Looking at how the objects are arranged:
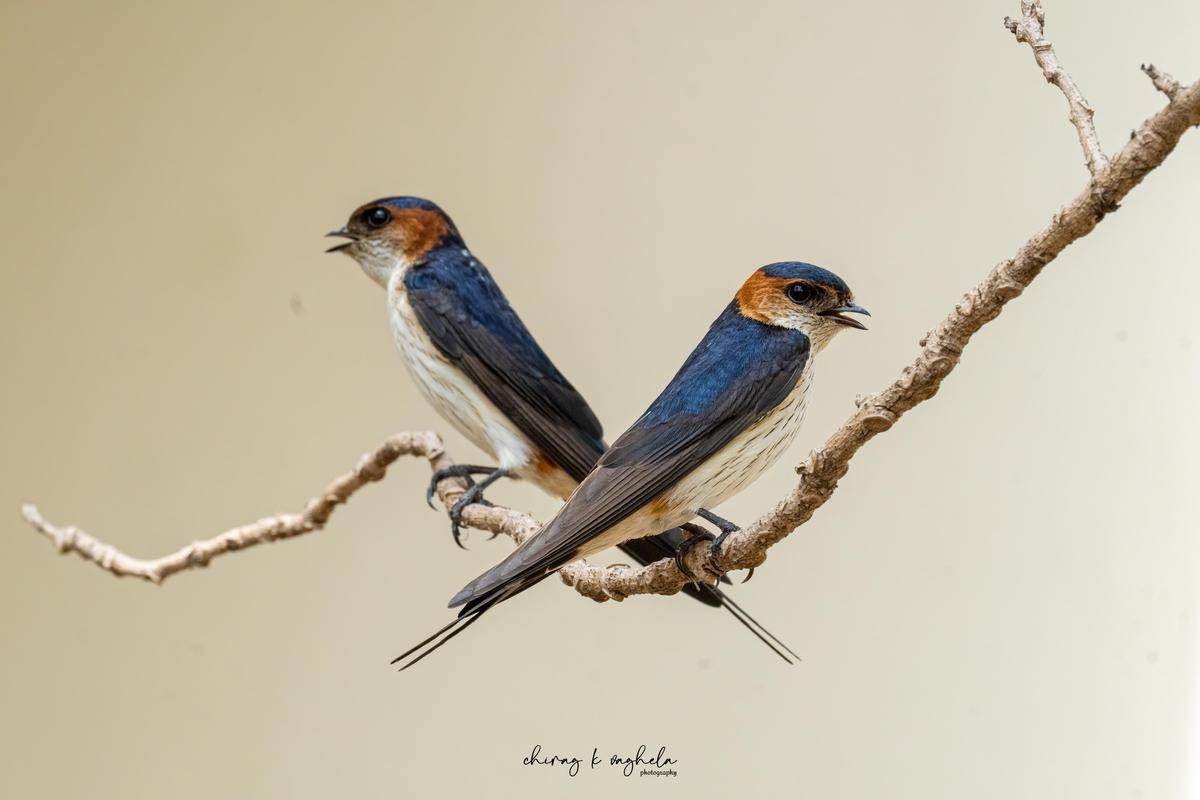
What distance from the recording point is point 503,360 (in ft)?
5.66

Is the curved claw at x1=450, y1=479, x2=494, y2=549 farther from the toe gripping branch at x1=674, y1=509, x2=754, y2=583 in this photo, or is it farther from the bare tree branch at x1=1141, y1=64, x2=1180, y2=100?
the bare tree branch at x1=1141, y1=64, x2=1180, y2=100

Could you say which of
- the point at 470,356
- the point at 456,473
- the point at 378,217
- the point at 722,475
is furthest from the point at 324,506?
the point at 722,475

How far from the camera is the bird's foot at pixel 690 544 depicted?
1.11 metres

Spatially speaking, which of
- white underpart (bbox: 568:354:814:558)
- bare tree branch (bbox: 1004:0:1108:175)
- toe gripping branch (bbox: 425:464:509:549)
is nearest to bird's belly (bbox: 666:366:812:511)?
white underpart (bbox: 568:354:814:558)

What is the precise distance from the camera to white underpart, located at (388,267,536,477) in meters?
1.73

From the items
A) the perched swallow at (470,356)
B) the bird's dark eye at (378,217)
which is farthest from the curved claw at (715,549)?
the bird's dark eye at (378,217)

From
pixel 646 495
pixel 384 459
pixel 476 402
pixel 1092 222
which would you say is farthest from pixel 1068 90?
pixel 384 459

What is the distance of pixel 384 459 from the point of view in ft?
5.91

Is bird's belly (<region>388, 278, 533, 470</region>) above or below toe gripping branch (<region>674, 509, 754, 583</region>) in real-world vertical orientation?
above

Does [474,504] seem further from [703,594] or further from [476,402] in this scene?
[703,594]

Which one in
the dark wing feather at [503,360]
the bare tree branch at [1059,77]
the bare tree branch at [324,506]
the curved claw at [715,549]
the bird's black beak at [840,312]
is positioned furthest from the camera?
the bare tree branch at [324,506]

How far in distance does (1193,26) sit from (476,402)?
1.33 m

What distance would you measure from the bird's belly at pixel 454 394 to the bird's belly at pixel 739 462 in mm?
568

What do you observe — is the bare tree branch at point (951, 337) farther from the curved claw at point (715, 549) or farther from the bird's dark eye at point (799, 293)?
the bird's dark eye at point (799, 293)
